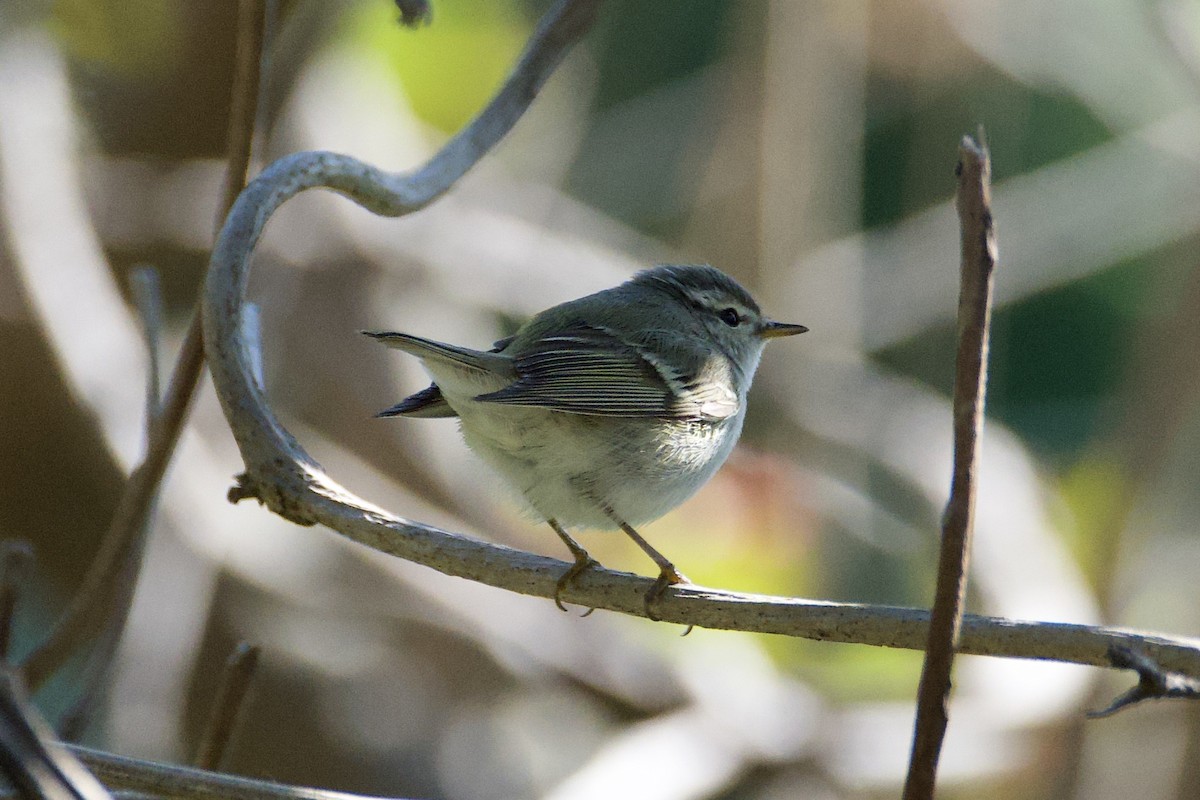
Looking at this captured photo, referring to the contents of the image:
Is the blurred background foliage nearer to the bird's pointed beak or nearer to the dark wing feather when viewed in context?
the dark wing feather

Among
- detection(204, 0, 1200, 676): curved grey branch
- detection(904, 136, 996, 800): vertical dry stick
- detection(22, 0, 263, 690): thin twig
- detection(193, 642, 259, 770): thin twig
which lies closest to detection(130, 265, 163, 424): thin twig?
detection(22, 0, 263, 690): thin twig

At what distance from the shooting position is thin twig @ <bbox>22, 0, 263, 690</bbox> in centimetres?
155

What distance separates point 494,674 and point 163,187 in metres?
2.08

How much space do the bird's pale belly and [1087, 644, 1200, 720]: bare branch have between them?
1659 mm

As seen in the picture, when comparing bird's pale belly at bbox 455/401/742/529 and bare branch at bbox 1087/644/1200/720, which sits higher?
bird's pale belly at bbox 455/401/742/529

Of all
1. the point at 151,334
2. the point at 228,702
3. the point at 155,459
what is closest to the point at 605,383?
the point at 151,334

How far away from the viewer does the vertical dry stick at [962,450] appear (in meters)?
0.77

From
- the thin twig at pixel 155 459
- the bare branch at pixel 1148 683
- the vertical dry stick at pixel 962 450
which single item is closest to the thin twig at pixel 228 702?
the thin twig at pixel 155 459

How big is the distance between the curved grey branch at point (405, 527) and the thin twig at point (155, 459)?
5.7 inches

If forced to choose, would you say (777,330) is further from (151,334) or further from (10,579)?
(10,579)

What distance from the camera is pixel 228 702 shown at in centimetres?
138

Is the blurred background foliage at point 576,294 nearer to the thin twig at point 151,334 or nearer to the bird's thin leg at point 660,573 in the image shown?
the bird's thin leg at point 660,573

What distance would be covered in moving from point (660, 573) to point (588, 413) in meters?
0.41

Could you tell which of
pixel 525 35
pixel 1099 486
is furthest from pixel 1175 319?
pixel 525 35
